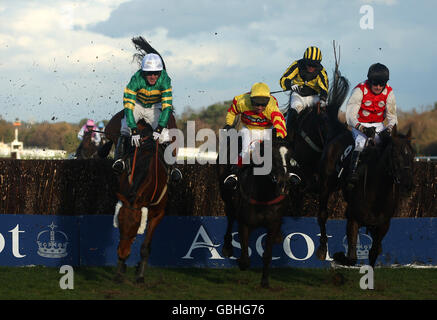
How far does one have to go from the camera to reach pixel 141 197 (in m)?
8.12

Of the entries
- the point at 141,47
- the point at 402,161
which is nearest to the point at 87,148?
the point at 141,47

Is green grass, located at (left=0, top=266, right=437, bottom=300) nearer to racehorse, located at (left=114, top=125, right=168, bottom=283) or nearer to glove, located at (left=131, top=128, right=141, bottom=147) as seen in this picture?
racehorse, located at (left=114, top=125, right=168, bottom=283)

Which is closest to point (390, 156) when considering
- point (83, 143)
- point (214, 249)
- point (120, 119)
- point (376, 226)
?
point (376, 226)

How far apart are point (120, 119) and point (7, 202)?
2.19 m

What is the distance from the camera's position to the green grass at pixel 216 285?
787 cm

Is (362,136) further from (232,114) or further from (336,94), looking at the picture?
(336,94)

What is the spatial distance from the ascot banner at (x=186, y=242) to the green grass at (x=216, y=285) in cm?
28

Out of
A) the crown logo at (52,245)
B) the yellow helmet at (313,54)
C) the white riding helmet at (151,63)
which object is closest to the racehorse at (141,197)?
the white riding helmet at (151,63)

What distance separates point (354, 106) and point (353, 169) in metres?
0.98

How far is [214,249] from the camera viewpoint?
10.5 meters

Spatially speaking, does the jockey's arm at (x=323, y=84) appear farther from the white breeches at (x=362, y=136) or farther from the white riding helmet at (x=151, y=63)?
the white riding helmet at (x=151, y=63)

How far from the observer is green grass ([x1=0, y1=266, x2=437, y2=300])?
7.87 m
